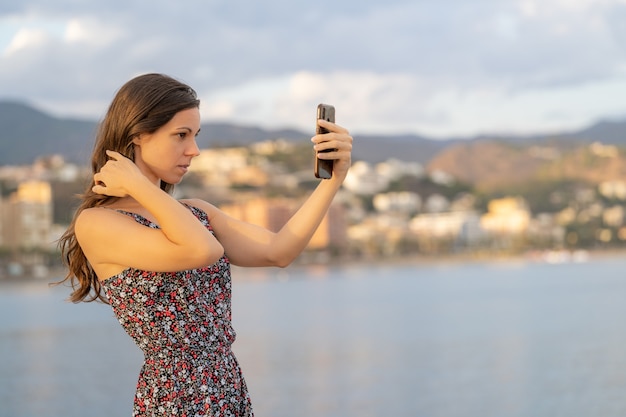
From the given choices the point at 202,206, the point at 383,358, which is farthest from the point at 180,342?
the point at 383,358

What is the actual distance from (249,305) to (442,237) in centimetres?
5679

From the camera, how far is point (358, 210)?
112 m

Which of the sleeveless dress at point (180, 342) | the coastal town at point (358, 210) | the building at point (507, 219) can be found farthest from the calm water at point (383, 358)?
the building at point (507, 219)

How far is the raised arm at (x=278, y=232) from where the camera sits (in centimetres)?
163

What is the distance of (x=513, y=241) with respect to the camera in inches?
4090

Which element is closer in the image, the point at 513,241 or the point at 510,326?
the point at 510,326

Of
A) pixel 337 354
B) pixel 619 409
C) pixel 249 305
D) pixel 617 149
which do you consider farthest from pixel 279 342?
pixel 617 149

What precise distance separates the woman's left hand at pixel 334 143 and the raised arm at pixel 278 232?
0.02 meters

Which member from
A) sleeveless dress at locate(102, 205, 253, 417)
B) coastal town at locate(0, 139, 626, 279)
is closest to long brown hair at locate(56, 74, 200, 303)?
sleeveless dress at locate(102, 205, 253, 417)

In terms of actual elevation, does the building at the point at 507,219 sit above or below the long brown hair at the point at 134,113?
above

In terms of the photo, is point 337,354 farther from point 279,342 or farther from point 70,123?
point 70,123

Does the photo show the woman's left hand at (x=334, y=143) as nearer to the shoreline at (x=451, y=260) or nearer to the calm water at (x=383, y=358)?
the calm water at (x=383, y=358)

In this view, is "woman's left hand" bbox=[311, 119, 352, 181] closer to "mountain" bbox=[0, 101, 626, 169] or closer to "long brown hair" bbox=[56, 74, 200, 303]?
"long brown hair" bbox=[56, 74, 200, 303]

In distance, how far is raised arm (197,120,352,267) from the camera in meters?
1.63
